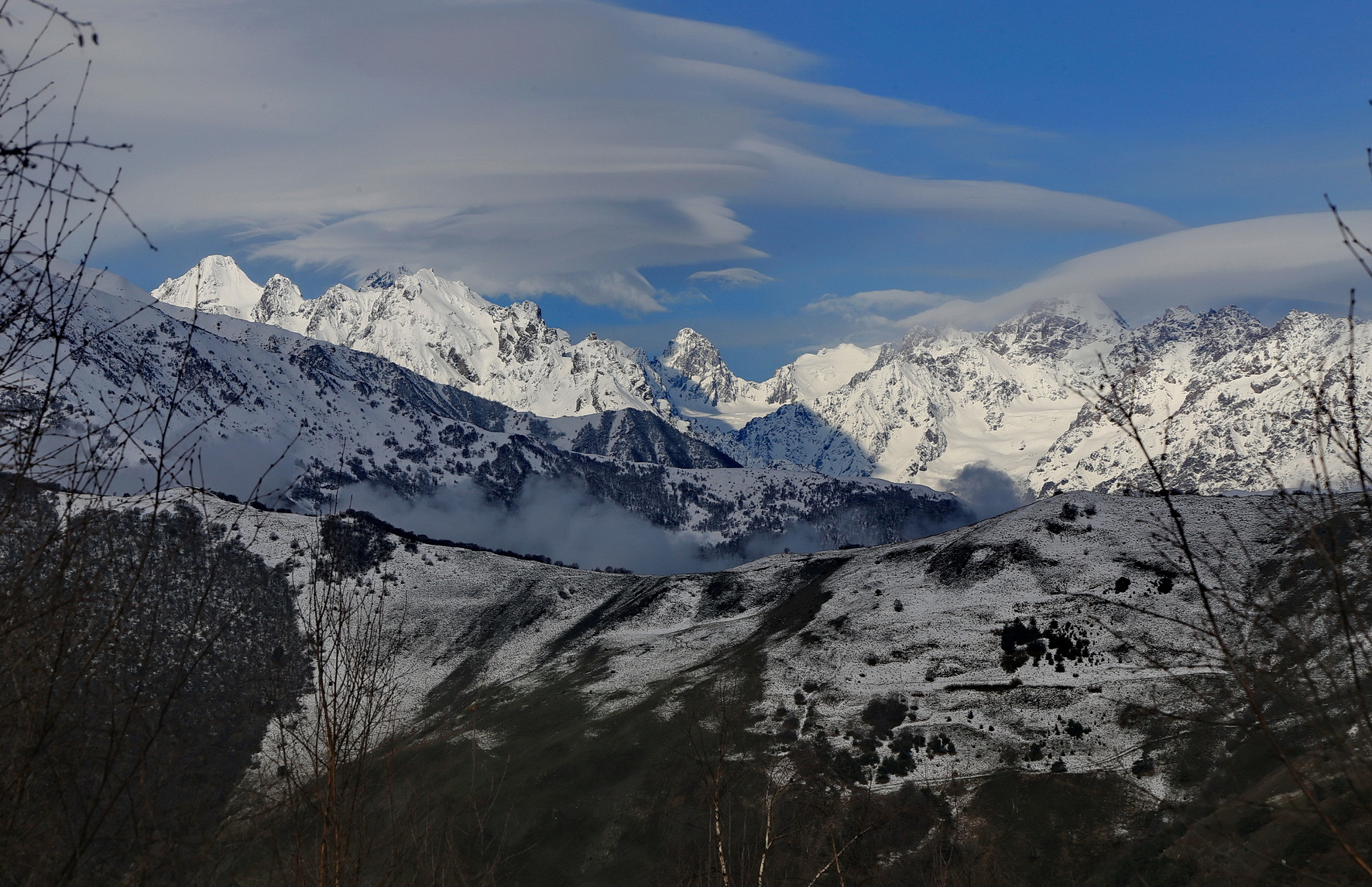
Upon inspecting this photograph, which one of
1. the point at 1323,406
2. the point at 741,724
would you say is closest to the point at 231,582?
the point at 741,724

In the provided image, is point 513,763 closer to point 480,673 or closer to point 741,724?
point 741,724

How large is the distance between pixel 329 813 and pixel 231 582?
160989 millimetres

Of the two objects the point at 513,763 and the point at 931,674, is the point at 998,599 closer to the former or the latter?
the point at 931,674

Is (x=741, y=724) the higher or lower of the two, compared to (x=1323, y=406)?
lower

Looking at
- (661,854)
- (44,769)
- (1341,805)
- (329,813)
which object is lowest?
(661,854)

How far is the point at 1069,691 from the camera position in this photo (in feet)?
265

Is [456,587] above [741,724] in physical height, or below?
above

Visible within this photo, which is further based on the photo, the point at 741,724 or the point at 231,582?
the point at 231,582

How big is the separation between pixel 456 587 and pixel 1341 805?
158m

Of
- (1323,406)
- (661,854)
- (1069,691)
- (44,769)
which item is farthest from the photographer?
(1069,691)

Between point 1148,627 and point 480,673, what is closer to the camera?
point 1148,627

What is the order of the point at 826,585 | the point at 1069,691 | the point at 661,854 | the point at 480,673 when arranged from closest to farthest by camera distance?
the point at 661,854
the point at 1069,691
the point at 826,585
the point at 480,673

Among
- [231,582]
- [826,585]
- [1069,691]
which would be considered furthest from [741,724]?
[231,582]

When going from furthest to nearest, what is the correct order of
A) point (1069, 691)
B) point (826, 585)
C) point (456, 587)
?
point (456, 587) < point (826, 585) < point (1069, 691)
